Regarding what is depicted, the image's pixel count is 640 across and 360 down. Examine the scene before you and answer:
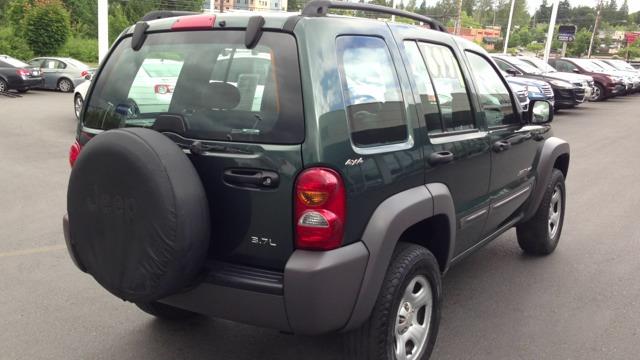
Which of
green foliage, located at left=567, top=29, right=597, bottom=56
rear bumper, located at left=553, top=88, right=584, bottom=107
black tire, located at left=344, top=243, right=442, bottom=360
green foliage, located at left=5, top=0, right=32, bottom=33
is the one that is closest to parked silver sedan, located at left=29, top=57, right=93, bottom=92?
rear bumper, located at left=553, top=88, right=584, bottom=107

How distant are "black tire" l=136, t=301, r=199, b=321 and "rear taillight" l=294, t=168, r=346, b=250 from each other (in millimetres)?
1442

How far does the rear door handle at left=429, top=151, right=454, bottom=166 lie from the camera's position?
9.85 ft

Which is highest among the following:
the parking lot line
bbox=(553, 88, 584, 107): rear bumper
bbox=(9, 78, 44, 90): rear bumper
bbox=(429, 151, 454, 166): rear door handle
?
bbox=(429, 151, 454, 166): rear door handle

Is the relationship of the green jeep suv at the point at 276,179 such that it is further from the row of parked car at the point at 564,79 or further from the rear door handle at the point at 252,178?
the row of parked car at the point at 564,79

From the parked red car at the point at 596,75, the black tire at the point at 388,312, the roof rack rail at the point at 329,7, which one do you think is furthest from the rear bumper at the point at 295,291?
the parked red car at the point at 596,75

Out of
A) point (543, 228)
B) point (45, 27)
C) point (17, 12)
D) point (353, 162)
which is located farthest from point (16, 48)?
point (353, 162)

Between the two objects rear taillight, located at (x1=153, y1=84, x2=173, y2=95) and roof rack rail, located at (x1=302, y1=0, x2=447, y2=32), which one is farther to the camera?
rear taillight, located at (x1=153, y1=84, x2=173, y2=95)

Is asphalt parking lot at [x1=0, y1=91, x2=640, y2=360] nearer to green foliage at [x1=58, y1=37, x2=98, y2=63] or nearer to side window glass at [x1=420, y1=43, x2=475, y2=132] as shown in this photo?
side window glass at [x1=420, y1=43, x2=475, y2=132]

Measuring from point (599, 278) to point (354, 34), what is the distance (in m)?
3.15

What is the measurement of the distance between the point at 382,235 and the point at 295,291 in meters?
0.49

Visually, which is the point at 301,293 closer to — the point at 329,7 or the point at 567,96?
the point at 329,7

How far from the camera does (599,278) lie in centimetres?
457

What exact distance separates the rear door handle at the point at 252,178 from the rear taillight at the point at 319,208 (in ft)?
0.39

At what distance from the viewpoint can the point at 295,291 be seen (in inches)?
93.9
